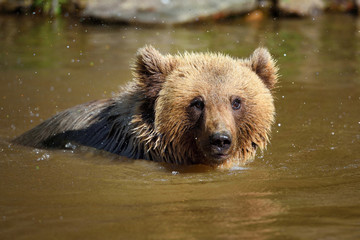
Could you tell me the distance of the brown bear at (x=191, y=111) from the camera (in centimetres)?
580

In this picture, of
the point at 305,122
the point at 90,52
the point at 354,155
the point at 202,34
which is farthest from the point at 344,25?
the point at 354,155

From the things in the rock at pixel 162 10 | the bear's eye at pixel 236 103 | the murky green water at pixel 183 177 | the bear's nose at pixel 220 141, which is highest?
the rock at pixel 162 10

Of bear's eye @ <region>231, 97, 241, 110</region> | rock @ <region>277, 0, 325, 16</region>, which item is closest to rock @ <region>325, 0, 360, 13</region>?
rock @ <region>277, 0, 325, 16</region>

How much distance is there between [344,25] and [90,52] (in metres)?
7.50

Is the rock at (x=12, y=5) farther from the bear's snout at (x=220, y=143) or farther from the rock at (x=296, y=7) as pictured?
the bear's snout at (x=220, y=143)

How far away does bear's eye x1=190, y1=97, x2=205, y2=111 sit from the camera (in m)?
5.86

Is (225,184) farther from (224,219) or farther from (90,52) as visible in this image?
(90,52)

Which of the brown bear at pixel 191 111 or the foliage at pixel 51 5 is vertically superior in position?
the foliage at pixel 51 5

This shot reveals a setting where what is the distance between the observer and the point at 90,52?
1353 centimetres

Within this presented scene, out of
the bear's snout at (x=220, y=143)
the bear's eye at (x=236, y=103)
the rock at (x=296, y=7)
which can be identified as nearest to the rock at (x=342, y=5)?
the rock at (x=296, y=7)

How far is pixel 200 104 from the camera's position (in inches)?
232

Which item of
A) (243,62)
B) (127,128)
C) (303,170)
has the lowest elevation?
(303,170)

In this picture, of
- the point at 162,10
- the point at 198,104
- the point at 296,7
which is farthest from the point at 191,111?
the point at 296,7

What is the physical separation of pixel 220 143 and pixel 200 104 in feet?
1.74
